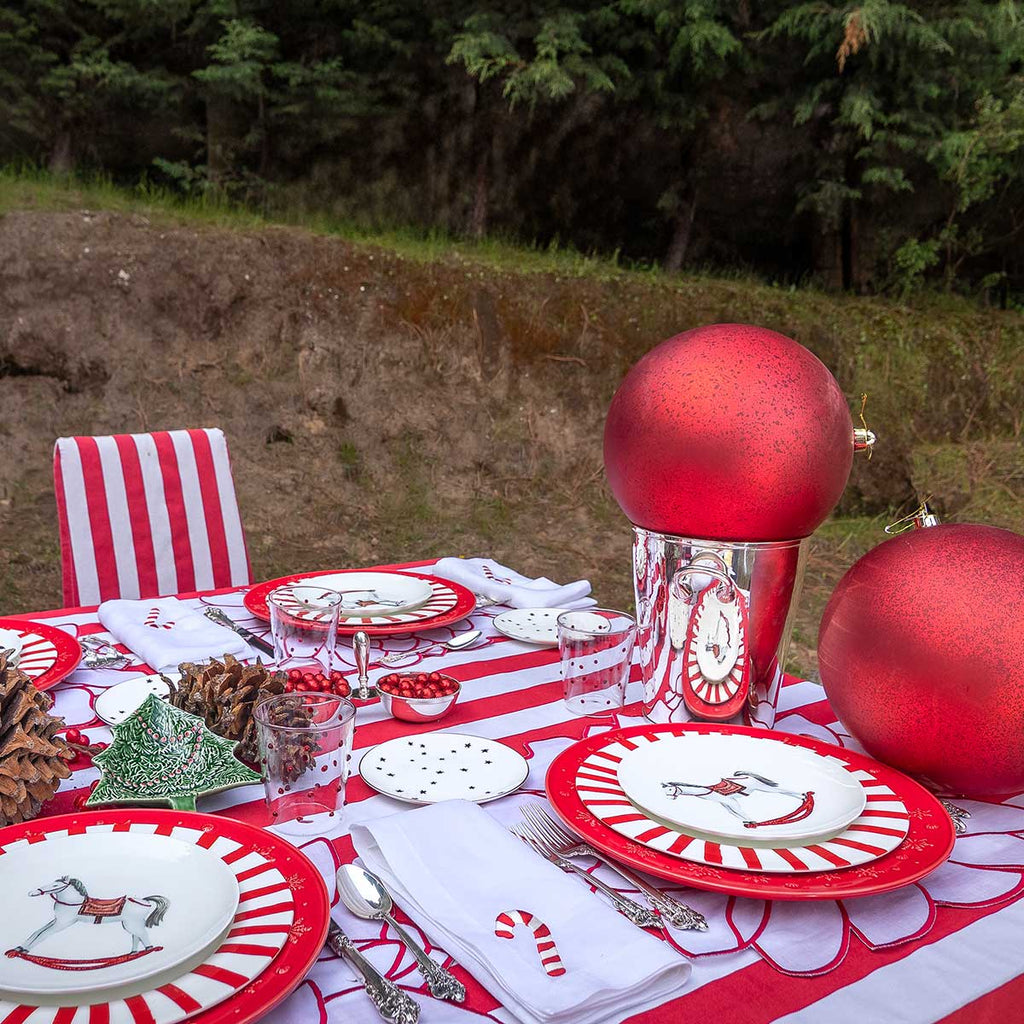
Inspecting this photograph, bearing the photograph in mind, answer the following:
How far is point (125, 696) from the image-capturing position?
1.06 m

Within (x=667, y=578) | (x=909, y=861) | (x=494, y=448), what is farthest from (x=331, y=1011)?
(x=494, y=448)

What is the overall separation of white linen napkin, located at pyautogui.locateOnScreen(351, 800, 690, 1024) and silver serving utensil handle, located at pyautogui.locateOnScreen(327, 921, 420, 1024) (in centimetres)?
5

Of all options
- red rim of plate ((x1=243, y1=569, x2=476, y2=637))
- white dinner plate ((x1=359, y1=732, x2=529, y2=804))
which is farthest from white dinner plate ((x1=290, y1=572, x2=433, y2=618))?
white dinner plate ((x1=359, y1=732, x2=529, y2=804))

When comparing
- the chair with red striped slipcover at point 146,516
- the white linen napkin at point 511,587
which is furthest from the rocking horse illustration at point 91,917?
the chair with red striped slipcover at point 146,516

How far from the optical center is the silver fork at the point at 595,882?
27.1 inches

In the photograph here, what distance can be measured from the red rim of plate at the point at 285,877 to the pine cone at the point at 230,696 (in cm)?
13

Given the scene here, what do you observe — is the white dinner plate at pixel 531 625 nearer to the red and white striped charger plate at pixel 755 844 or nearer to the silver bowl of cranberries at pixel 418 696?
the silver bowl of cranberries at pixel 418 696

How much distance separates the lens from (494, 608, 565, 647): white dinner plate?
1.31m

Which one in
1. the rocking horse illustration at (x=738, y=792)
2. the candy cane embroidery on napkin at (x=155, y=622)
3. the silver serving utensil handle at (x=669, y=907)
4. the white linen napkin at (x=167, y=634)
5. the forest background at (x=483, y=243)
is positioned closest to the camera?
the silver serving utensil handle at (x=669, y=907)

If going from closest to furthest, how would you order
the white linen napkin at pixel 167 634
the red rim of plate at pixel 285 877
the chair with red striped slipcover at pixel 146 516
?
1. the red rim of plate at pixel 285 877
2. the white linen napkin at pixel 167 634
3. the chair with red striped slipcover at pixel 146 516

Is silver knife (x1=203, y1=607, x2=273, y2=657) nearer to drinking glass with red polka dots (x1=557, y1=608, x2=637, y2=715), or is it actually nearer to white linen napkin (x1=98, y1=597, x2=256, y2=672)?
white linen napkin (x1=98, y1=597, x2=256, y2=672)

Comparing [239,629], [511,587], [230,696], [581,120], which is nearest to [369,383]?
[581,120]

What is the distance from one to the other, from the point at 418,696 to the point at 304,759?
248mm

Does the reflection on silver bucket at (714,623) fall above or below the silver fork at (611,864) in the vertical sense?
above
